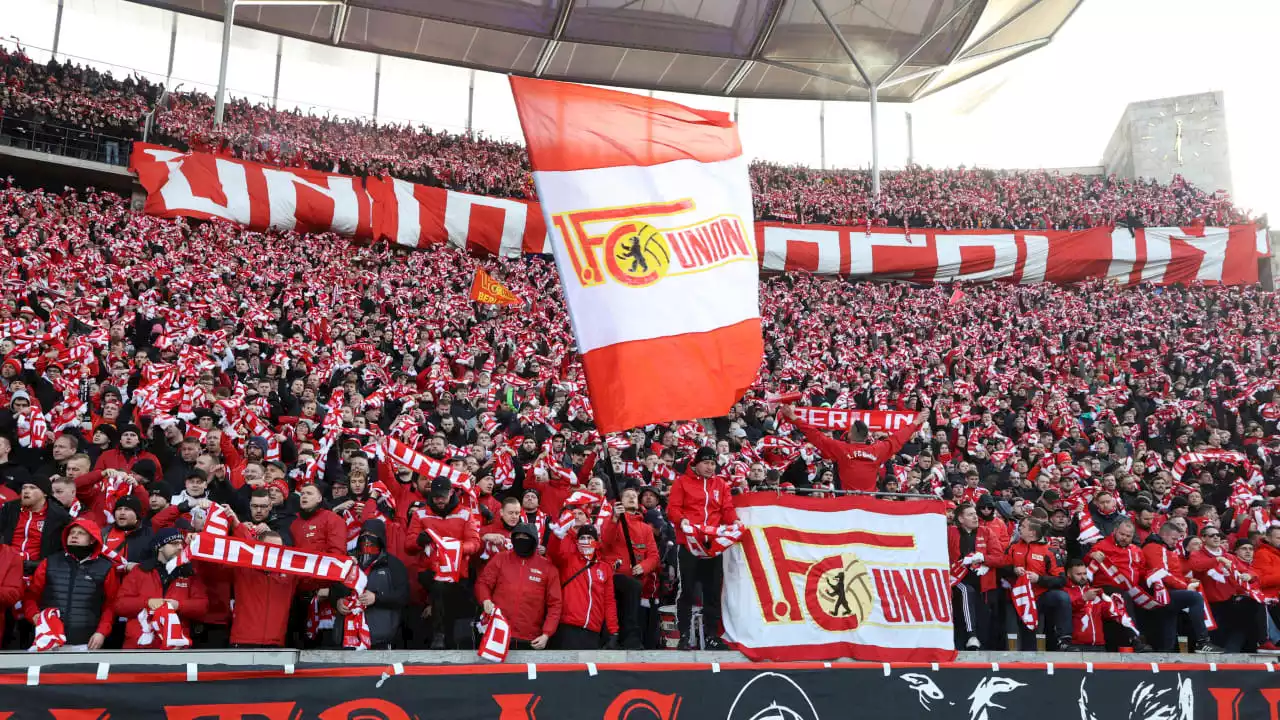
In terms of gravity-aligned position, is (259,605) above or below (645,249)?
below

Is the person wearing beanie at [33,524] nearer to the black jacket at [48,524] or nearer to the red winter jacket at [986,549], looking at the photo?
the black jacket at [48,524]

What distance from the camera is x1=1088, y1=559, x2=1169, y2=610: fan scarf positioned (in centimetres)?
862

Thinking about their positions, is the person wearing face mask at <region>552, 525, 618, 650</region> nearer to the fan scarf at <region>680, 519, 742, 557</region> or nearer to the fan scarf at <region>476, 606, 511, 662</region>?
the fan scarf at <region>680, 519, 742, 557</region>

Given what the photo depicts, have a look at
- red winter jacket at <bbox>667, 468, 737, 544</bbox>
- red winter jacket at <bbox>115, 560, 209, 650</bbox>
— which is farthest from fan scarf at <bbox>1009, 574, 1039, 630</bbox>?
red winter jacket at <bbox>115, 560, 209, 650</bbox>

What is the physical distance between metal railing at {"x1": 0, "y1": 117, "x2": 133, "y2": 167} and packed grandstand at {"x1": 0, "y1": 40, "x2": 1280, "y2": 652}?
9.1 inches

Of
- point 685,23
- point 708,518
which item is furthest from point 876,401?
point 685,23

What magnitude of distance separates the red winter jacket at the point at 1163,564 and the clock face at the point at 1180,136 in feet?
118

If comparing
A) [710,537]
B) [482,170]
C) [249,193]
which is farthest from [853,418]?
[482,170]

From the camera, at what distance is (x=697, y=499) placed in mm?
7973

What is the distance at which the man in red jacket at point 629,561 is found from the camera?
298 inches

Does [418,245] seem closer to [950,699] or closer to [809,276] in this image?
[809,276]

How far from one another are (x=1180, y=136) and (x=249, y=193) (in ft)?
113

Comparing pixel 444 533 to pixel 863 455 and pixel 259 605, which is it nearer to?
pixel 259 605

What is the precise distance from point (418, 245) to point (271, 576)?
66.2 ft
